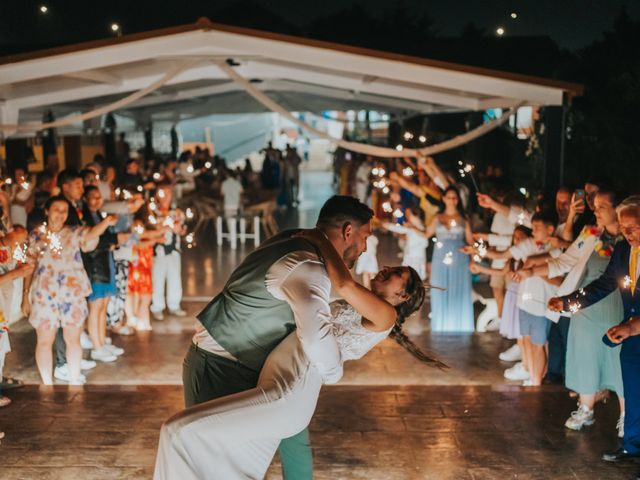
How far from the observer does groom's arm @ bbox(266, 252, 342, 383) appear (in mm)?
3031

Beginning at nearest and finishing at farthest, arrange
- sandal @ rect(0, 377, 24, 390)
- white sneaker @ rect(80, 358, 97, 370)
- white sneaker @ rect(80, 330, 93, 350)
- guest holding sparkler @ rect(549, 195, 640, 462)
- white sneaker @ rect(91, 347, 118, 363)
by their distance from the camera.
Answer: guest holding sparkler @ rect(549, 195, 640, 462) → sandal @ rect(0, 377, 24, 390) → white sneaker @ rect(80, 358, 97, 370) → white sneaker @ rect(91, 347, 118, 363) → white sneaker @ rect(80, 330, 93, 350)

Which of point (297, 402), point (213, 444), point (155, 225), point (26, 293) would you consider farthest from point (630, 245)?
point (155, 225)

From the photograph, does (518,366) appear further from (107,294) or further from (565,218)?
(107,294)

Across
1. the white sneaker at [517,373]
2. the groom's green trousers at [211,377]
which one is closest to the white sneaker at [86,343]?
the white sneaker at [517,373]

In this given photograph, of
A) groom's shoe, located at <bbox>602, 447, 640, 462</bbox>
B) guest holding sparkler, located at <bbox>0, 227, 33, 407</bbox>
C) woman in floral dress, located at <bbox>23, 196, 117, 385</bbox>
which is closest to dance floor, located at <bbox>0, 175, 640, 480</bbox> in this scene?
groom's shoe, located at <bbox>602, 447, 640, 462</bbox>

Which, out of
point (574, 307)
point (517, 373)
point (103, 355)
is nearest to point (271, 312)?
point (574, 307)

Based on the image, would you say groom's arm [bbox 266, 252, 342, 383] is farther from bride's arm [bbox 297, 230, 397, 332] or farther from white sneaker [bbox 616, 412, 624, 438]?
white sneaker [bbox 616, 412, 624, 438]

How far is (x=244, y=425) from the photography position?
10.5 feet

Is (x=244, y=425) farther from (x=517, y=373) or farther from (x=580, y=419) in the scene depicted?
(x=517, y=373)

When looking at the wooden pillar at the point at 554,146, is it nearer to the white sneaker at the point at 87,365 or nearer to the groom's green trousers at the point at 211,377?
the white sneaker at the point at 87,365

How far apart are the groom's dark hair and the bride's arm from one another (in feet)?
0.33

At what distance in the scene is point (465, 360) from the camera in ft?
25.0

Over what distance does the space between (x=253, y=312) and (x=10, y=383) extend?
388cm

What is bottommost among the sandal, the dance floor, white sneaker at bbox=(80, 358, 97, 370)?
white sneaker at bbox=(80, 358, 97, 370)
